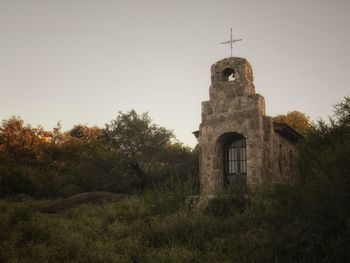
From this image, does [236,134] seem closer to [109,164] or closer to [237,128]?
[237,128]

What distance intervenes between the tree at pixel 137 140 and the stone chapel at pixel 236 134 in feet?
21.3

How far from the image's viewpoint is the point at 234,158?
1647 cm

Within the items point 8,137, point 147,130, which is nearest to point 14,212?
point 147,130

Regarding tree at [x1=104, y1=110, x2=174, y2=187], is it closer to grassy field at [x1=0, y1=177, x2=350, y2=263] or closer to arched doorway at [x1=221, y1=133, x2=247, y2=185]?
arched doorway at [x1=221, y1=133, x2=247, y2=185]

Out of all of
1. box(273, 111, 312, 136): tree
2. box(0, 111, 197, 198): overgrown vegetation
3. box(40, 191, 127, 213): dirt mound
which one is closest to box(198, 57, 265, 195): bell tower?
box(0, 111, 197, 198): overgrown vegetation

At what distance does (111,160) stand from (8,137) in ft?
40.4

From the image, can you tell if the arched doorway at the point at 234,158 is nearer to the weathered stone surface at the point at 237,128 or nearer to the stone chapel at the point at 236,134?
the stone chapel at the point at 236,134

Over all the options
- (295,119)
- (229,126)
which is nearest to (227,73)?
(229,126)

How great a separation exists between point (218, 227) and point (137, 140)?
14301 millimetres

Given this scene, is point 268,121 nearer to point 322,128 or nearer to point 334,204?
point 322,128

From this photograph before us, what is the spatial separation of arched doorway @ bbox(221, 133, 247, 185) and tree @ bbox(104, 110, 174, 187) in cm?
656

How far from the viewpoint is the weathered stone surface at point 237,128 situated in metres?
15.2

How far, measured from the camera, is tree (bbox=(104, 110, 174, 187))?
879 inches

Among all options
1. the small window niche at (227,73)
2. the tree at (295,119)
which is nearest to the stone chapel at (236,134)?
the small window niche at (227,73)
